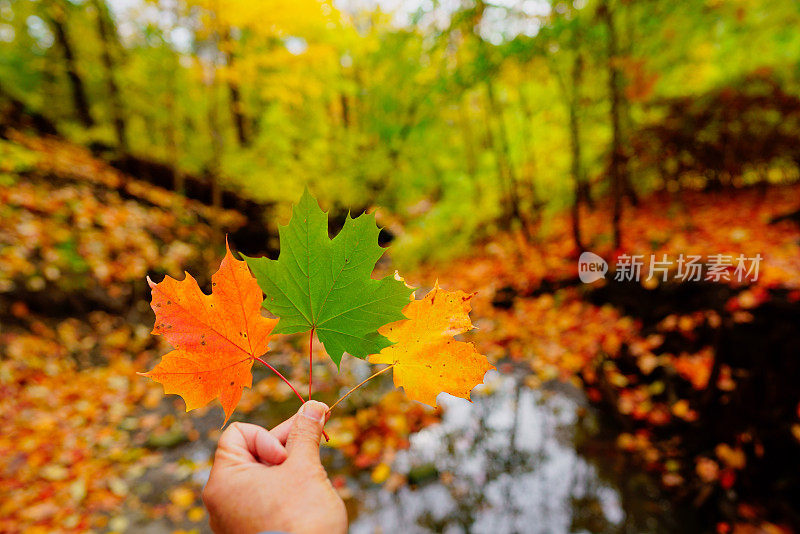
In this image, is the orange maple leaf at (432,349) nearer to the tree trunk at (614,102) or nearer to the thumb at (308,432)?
the thumb at (308,432)

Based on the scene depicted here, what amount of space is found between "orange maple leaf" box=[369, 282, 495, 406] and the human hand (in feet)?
0.78

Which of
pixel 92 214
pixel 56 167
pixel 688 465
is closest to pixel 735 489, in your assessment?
pixel 688 465

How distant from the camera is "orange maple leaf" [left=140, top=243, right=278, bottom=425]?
555 millimetres

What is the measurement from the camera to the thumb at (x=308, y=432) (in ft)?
2.44

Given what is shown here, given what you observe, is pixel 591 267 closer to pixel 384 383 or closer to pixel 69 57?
pixel 384 383

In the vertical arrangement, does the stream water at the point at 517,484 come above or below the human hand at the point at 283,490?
below

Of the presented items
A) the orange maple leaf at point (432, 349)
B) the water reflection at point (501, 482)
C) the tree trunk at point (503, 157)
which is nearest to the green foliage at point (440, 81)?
the tree trunk at point (503, 157)

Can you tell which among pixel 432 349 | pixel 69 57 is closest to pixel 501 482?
pixel 432 349

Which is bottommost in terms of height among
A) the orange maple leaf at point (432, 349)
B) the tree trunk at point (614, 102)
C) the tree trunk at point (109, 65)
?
the orange maple leaf at point (432, 349)

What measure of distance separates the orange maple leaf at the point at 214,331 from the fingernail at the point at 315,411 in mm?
195

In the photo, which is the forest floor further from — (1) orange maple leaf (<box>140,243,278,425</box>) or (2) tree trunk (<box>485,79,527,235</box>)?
(1) orange maple leaf (<box>140,243,278,425</box>)

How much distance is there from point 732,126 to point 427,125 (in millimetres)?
4419

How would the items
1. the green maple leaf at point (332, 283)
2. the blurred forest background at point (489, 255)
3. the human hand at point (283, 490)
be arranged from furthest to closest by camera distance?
the blurred forest background at point (489, 255), the human hand at point (283, 490), the green maple leaf at point (332, 283)

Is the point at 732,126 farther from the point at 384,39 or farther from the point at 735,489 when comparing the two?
the point at 384,39
